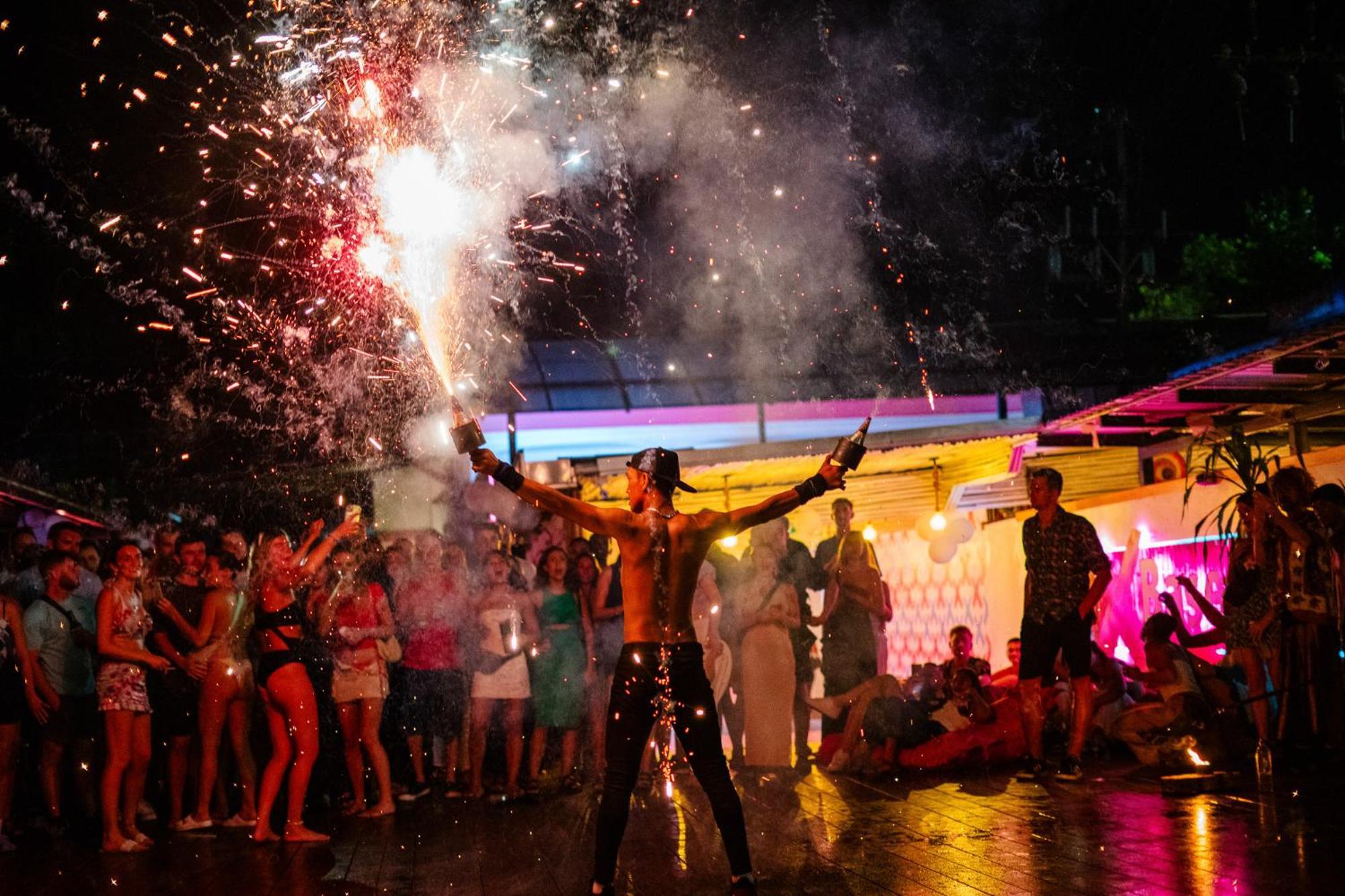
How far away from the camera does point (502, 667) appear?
30.1ft

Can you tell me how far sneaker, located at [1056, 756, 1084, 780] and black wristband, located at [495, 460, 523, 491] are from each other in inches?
183

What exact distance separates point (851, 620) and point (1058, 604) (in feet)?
6.94

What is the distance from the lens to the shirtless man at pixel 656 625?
5.11 m

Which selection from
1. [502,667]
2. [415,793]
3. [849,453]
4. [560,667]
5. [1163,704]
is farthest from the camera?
[560,667]

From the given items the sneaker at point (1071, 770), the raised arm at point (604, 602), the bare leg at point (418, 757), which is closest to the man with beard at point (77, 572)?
the bare leg at point (418, 757)

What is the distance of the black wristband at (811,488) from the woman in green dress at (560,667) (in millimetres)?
4251

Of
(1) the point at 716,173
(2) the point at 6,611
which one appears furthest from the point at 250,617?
(1) the point at 716,173

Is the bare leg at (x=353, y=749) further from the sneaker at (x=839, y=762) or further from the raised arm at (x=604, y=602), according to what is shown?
the sneaker at (x=839, y=762)

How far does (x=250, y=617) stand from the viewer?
8242mm

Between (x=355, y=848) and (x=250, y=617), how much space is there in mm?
1900

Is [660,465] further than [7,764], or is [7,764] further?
[7,764]

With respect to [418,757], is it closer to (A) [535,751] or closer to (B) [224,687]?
(A) [535,751]

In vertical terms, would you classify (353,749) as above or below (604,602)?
below

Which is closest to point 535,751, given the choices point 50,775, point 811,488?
point 50,775
